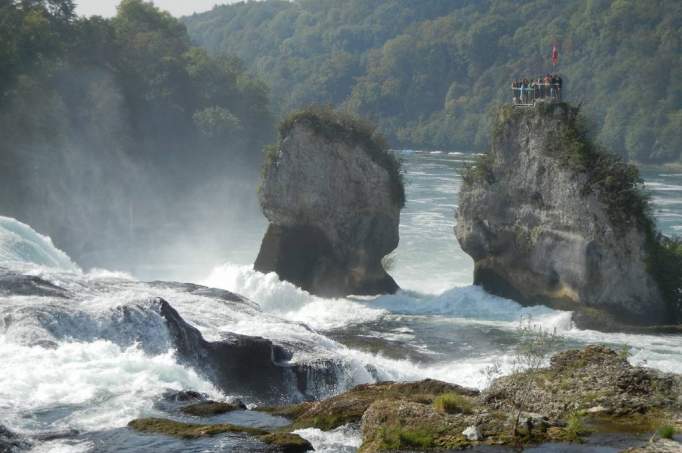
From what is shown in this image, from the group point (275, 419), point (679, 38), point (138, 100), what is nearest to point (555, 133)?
point (275, 419)

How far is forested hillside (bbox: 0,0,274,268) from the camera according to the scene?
5578 centimetres

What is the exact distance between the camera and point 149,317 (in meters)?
23.5

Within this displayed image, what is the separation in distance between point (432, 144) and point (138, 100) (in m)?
69.9

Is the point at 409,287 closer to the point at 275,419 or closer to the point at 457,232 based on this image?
the point at 457,232

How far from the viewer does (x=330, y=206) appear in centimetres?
3956

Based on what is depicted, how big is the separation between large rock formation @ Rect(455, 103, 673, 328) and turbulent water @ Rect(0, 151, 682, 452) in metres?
1.19

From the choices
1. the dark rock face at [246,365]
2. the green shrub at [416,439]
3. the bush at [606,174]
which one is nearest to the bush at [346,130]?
the bush at [606,174]

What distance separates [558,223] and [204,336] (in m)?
14.8

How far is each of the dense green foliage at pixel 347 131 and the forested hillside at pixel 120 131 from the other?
15.8 meters

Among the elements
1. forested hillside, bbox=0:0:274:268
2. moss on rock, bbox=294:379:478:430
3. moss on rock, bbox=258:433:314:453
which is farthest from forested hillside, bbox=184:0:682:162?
moss on rock, bbox=258:433:314:453

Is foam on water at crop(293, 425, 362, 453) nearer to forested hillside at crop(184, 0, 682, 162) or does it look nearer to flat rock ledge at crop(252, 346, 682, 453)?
flat rock ledge at crop(252, 346, 682, 453)

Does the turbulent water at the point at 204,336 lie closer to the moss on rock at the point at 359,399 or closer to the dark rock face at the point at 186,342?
the dark rock face at the point at 186,342

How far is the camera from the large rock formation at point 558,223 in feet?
108

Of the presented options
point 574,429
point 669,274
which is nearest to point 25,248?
point 669,274
